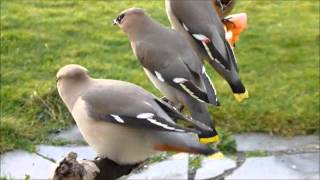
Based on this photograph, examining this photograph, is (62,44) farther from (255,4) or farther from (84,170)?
(84,170)

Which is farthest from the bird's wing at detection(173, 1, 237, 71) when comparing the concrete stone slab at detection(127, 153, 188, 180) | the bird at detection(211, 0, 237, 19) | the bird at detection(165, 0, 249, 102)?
the concrete stone slab at detection(127, 153, 188, 180)

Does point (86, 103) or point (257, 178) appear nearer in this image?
point (86, 103)

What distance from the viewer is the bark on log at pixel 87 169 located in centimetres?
199

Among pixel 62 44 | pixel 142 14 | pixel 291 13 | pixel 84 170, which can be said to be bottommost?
pixel 291 13

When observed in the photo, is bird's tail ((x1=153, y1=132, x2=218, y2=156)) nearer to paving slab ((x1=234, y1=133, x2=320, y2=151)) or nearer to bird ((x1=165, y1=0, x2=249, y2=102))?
bird ((x1=165, y1=0, x2=249, y2=102))

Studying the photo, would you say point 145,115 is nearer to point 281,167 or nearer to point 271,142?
point 281,167

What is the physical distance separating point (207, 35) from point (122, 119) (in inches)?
→ 23.2

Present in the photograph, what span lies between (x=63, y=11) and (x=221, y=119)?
8.86ft

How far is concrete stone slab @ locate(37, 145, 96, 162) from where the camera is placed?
4445 millimetres

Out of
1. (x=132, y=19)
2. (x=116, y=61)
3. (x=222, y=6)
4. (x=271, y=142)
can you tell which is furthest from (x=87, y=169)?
(x=116, y=61)

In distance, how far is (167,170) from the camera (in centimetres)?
434

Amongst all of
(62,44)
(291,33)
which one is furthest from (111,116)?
(291,33)

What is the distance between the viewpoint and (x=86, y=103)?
224 centimetres

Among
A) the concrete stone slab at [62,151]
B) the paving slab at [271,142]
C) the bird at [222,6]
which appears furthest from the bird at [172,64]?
the paving slab at [271,142]
